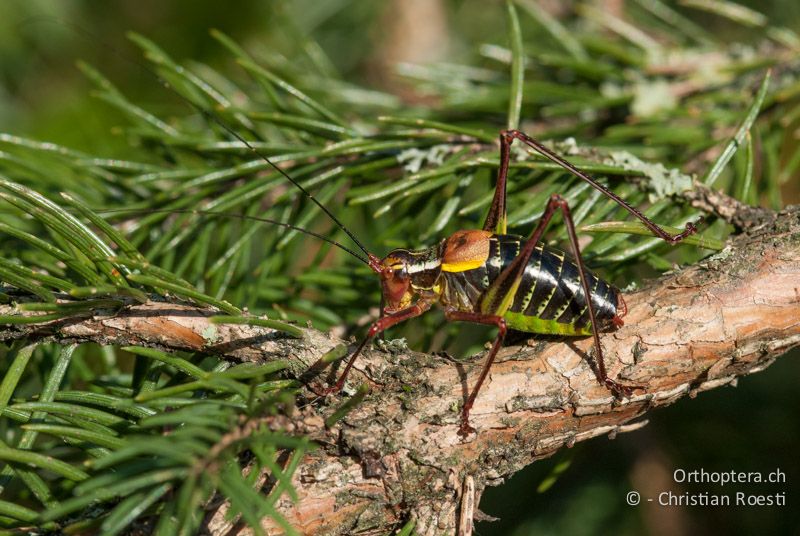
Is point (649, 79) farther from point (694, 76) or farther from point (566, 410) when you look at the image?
point (566, 410)

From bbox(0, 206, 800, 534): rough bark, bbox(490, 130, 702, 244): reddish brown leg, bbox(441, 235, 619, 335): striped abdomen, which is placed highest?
bbox(490, 130, 702, 244): reddish brown leg

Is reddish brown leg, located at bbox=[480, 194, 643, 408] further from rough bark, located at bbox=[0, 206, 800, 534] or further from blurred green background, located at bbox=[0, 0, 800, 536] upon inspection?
blurred green background, located at bbox=[0, 0, 800, 536]

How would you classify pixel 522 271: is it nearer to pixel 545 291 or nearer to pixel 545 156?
pixel 545 291

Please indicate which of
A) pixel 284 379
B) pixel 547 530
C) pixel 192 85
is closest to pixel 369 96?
pixel 192 85

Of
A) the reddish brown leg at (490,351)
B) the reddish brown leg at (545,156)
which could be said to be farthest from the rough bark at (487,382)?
the reddish brown leg at (545,156)

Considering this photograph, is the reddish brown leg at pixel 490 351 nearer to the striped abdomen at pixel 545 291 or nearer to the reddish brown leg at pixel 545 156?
the striped abdomen at pixel 545 291

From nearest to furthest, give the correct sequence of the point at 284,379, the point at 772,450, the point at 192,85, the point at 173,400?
1. the point at 173,400
2. the point at 284,379
3. the point at 192,85
4. the point at 772,450

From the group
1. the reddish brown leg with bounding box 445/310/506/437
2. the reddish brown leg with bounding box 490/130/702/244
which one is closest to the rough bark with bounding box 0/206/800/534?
the reddish brown leg with bounding box 445/310/506/437
